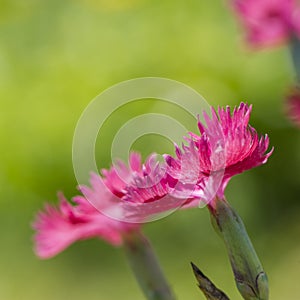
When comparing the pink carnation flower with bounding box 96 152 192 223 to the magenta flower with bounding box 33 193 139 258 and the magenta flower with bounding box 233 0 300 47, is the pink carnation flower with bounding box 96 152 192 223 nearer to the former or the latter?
the magenta flower with bounding box 33 193 139 258

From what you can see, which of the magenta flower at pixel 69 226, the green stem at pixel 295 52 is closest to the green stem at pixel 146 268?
the magenta flower at pixel 69 226

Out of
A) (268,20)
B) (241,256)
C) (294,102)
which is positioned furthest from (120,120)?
(241,256)

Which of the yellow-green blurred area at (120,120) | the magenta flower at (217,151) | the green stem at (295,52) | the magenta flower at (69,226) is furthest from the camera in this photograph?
the yellow-green blurred area at (120,120)

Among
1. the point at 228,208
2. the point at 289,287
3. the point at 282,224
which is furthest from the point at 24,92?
the point at 228,208

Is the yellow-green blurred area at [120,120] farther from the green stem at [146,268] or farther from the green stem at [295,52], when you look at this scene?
the green stem at [146,268]

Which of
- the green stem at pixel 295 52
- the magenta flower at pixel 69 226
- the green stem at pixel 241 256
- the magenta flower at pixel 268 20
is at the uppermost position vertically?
the magenta flower at pixel 268 20

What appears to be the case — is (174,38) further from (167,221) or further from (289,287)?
(289,287)
